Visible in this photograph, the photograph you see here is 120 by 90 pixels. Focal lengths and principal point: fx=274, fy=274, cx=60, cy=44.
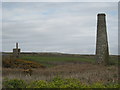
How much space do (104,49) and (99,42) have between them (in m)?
0.82

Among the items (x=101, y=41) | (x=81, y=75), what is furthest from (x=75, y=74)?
(x=101, y=41)

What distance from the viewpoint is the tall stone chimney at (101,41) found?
2552 centimetres

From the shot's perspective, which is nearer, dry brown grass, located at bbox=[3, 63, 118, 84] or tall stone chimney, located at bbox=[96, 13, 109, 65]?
dry brown grass, located at bbox=[3, 63, 118, 84]

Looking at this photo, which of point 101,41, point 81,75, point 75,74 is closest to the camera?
point 81,75

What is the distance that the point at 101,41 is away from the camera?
1013 inches

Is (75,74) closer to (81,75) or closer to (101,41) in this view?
(81,75)

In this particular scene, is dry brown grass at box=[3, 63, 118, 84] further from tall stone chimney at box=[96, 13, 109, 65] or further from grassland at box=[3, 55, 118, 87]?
tall stone chimney at box=[96, 13, 109, 65]

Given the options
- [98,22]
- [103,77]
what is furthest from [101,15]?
[103,77]

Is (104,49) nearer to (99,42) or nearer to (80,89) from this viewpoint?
(99,42)

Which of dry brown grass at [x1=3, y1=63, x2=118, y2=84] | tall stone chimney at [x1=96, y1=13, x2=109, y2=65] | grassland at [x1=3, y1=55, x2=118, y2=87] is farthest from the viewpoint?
tall stone chimney at [x1=96, y1=13, x2=109, y2=65]

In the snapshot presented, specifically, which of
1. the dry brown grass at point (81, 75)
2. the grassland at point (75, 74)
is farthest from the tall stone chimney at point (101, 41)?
the dry brown grass at point (81, 75)

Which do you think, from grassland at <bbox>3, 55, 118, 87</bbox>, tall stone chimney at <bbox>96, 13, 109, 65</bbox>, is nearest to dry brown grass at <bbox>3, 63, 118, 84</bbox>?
grassland at <bbox>3, 55, 118, 87</bbox>

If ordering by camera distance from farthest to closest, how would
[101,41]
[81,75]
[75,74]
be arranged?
[101,41] → [75,74] → [81,75]

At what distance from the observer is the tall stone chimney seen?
83.7ft
